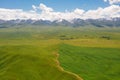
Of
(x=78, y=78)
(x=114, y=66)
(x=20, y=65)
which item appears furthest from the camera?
(x=114, y=66)

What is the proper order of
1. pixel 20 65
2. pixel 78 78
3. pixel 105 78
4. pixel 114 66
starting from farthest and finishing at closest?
pixel 114 66, pixel 20 65, pixel 105 78, pixel 78 78

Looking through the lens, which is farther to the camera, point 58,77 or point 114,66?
point 114,66

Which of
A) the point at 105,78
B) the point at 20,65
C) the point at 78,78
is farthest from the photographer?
the point at 20,65

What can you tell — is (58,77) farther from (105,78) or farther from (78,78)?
(105,78)

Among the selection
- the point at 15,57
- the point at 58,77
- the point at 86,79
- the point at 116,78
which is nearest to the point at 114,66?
the point at 116,78

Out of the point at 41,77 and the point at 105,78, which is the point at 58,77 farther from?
the point at 105,78

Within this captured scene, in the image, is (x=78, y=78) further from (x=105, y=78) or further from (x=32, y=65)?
(x=32, y=65)

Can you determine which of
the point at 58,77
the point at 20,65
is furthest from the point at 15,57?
the point at 58,77

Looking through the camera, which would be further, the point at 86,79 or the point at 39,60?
the point at 39,60

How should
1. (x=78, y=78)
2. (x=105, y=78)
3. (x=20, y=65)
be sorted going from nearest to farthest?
(x=78, y=78) → (x=105, y=78) → (x=20, y=65)
